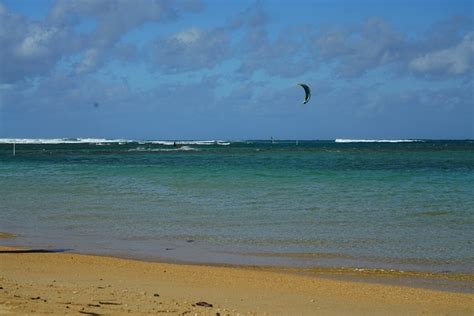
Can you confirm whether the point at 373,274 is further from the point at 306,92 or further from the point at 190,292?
the point at 306,92

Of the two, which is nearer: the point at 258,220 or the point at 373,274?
the point at 373,274

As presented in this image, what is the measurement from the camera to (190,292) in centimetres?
928

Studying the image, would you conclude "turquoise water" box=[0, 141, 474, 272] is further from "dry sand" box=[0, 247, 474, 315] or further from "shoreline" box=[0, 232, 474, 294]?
"dry sand" box=[0, 247, 474, 315]

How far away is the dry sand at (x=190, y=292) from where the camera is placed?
25.9 ft

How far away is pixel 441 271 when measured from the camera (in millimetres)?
11367

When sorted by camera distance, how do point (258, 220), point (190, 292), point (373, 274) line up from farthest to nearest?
point (258, 220) → point (373, 274) → point (190, 292)

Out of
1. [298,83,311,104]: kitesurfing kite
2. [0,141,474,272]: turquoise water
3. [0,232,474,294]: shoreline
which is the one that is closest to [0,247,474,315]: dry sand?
[0,232,474,294]: shoreline

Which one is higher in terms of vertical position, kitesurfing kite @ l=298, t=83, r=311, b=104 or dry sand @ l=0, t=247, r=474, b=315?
kitesurfing kite @ l=298, t=83, r=311, b=104

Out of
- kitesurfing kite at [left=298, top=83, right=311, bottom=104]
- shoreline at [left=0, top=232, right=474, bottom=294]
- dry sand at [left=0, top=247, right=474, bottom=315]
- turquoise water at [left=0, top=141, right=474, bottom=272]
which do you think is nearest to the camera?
dry sand at [left=0, top=247, right=474, bottom=315]

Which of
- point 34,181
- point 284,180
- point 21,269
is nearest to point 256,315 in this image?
point 21,269

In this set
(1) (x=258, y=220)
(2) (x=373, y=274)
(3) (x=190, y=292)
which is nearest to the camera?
(3) (x=190, y=292)

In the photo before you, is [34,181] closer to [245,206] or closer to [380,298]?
[245,206]

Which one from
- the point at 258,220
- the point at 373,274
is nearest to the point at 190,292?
the point at 373,274

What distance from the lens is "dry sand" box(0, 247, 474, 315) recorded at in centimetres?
789
